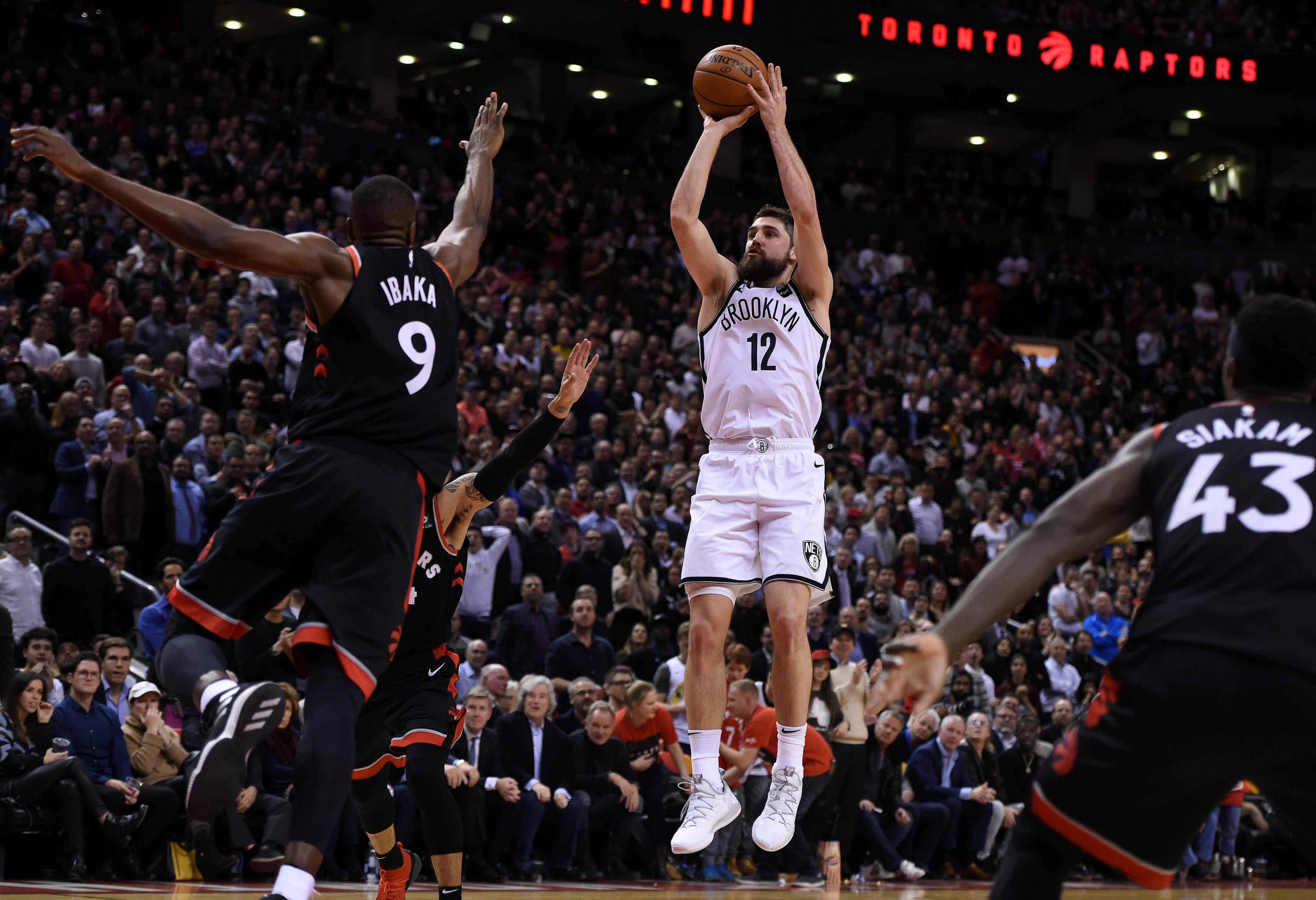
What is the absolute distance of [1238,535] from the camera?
3.64 m

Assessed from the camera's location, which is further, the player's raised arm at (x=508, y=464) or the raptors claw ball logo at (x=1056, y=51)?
the raptors claw ball logo at (x=1056, y=51)

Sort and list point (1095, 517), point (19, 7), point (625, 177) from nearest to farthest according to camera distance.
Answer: point (1095, 517) < point (19, 7) < point (625, 177)

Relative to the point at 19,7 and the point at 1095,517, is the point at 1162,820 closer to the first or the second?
the point at 1095,517

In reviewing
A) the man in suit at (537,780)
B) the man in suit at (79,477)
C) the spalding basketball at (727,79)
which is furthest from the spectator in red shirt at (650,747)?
the spalding basketball at (727,79)

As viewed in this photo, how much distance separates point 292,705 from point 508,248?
45.2 feet

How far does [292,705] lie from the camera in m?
10.6

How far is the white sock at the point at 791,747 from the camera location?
7.03 m

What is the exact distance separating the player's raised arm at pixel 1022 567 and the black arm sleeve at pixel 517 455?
10.2 feet

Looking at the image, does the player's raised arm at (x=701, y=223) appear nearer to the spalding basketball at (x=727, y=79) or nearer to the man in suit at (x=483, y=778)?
the spalding basketball at (x=727, y=79)

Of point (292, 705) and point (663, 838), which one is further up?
point (292, 705)

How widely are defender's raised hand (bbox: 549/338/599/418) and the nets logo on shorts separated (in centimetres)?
134

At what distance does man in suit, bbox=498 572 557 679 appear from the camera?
13836 millimetres

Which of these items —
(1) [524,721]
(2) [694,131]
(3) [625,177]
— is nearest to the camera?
(1) [524,721]

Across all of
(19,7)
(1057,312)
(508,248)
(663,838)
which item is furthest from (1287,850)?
(19,7)
